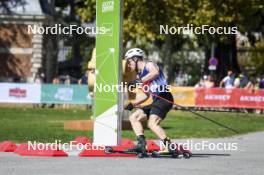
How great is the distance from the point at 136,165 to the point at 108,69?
3.11m

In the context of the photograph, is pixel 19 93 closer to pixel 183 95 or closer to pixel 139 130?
pixel 183 95

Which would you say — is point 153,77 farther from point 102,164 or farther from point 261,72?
point 261,72

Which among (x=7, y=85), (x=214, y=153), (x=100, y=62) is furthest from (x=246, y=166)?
(x=7, y=85)

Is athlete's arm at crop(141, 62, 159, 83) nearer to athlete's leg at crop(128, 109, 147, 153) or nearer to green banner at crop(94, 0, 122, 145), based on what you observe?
athlete's leg at crop(128, 109, 147, 153)

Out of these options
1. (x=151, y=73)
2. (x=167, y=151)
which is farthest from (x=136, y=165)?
(x=151, y=73)

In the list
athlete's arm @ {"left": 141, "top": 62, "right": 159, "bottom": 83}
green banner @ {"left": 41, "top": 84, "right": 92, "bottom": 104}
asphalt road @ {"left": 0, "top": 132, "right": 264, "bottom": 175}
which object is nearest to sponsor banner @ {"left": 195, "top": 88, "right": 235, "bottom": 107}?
green banner @ {"left": 41, "top": 84, "right": 92, "bottom": 104}

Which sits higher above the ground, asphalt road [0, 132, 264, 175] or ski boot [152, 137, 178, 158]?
ski boot [152, 137, 178, 158]

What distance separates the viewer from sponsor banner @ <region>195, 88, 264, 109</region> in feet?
131

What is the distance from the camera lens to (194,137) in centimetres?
2200

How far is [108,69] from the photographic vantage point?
54.9 feet

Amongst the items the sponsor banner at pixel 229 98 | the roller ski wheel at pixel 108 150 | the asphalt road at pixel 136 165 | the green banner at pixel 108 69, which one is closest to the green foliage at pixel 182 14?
the sponsor banner at pixel 229 98

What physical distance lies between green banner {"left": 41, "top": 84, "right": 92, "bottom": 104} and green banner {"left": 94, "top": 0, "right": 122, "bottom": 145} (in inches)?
1001

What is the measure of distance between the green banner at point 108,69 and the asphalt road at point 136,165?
43.3 inches

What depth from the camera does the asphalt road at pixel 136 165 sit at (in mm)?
13109
